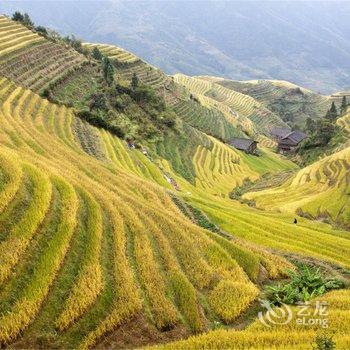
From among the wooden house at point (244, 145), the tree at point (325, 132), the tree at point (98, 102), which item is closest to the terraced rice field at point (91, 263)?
the tree at point (98, 102)

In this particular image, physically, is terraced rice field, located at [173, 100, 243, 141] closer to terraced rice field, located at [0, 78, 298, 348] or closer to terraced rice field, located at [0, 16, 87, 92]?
terraced rice field, located at [0, 16, 87, 92]

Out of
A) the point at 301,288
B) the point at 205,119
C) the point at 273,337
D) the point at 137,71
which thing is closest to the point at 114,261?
the point at 273,337

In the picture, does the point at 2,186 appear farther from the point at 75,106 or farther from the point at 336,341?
the point at 75,106

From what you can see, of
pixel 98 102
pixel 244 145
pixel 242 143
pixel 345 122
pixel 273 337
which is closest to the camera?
pixel 273 337

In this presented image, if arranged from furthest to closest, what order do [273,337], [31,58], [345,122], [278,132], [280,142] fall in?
1. [278,132]
2. [280,142]
3. [345,122]
4. [31,58]
5. [273,337]

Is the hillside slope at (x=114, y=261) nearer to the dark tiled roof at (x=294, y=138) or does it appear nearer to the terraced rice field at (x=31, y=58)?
the terraced rice field at (x=31, y=58)

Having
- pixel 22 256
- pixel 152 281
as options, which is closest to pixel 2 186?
pixel 22 256

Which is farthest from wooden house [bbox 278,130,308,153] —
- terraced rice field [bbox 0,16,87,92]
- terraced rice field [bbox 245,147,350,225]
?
terraced rice field [bbox 0,16,87,92]

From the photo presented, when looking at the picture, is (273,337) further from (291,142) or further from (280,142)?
(280,142)
